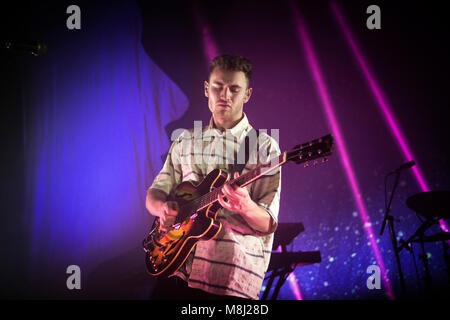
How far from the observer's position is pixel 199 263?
5.86ft

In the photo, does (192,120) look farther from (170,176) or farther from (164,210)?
(164,210)

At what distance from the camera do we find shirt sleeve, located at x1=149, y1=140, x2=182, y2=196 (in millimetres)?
2189

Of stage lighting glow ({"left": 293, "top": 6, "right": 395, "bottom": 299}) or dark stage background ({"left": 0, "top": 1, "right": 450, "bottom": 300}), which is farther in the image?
stage lighting glow ({"left": 293, "top": 6, "right": 395, "bottom": 299})

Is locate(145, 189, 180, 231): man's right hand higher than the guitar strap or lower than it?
lower

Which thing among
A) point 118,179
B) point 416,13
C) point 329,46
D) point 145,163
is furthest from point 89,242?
point 416,13

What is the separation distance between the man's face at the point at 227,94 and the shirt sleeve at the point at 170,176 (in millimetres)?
379

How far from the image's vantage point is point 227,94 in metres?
2.13

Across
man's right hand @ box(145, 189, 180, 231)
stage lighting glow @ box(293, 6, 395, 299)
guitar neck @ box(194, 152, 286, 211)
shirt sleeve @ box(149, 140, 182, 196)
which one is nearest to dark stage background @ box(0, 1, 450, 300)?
stage lighting glow @ box(293, 6, 395, 299)

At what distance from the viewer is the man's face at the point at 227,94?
7.01 ft

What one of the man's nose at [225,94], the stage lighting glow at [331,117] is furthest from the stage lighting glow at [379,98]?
the man's nose at [225,94]

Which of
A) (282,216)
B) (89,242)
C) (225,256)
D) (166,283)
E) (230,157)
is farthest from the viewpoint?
(282,216)

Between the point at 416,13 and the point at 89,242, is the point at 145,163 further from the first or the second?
the point at 416,13

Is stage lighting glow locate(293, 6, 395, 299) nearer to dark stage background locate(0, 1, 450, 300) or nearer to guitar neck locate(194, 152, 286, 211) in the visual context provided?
dark stage background locate(0, 1, 450, 300)
